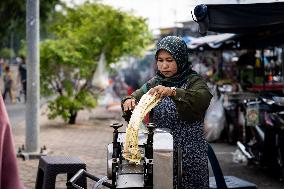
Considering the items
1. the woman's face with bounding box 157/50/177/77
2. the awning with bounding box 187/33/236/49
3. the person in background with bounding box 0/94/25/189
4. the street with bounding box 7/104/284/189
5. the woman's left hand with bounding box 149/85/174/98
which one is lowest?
the street with bounding box 7/104/284/189

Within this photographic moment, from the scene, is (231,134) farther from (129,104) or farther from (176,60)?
(129,104)

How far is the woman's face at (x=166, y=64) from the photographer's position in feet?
12.5

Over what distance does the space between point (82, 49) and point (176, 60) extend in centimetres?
1027

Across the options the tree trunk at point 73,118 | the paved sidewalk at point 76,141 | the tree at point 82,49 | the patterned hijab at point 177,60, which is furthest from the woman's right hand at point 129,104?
the tree trunk at point 73,118

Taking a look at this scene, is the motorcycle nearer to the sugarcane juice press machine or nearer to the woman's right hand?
the woman's right hand

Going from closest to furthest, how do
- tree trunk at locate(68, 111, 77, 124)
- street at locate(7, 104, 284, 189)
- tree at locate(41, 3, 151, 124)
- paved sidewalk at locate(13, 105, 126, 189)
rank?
street at locate(7, 104, 284, 189) < paved sidewalk at locate(13, 105, 126, 189) < tree at locate(41, 3, 151, 124) < tree trunk at locate(68, 111, 77, 124)

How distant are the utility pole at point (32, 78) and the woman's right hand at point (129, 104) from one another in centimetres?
557

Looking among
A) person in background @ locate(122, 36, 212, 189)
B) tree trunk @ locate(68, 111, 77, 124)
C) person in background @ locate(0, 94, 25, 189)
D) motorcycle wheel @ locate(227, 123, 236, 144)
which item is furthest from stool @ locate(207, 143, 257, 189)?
tree trunk @ locate(68, 111, 77, 124)

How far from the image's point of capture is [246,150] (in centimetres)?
826

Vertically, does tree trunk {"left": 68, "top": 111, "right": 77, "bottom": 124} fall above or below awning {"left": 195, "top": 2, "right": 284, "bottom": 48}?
below

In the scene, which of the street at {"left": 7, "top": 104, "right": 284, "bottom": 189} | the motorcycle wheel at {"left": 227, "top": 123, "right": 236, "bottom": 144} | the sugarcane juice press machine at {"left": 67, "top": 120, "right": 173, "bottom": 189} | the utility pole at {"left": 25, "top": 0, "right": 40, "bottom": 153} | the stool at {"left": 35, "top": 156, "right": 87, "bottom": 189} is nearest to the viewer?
the sugarcane juice press machine at {"left": 67, "top": 120, "right": 173, "bottom": 189}

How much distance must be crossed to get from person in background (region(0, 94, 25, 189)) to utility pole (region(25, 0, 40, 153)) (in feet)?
23.6

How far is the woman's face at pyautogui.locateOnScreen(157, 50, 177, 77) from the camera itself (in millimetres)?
3801

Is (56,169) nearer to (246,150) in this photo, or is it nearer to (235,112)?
(246,150)
